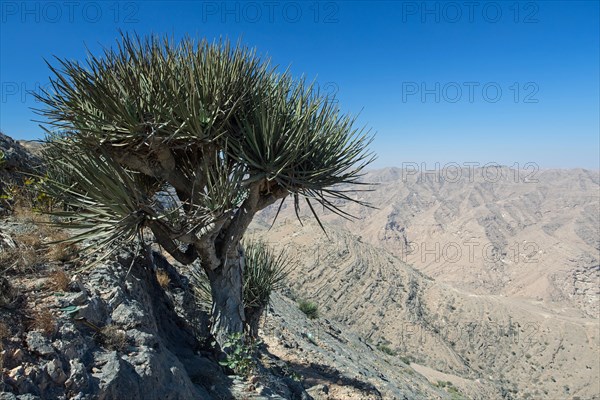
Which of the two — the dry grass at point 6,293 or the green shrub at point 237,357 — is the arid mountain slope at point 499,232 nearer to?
the green shrub at point 237,357

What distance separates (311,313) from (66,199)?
549 inches

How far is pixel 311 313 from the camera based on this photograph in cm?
1762

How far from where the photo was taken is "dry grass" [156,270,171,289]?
6826mm

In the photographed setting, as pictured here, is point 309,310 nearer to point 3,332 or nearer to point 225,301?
point 225,301

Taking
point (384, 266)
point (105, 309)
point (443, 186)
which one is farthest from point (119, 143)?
point (443, 186)

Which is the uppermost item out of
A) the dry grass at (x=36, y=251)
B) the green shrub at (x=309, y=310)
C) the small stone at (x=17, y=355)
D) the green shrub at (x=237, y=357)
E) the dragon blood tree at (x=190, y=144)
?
the dragon blood tree at (x=190, y=144)

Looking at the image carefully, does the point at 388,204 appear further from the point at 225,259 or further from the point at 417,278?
the point at 225,259

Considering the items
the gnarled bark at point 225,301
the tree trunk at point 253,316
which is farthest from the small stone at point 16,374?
the tree trunk at point 253,316

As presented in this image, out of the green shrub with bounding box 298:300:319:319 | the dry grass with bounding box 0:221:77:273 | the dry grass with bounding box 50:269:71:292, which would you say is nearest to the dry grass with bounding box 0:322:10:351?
the dry grass with bounding box 50:269:71:292

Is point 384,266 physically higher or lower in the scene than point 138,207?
lower

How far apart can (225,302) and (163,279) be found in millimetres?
1419

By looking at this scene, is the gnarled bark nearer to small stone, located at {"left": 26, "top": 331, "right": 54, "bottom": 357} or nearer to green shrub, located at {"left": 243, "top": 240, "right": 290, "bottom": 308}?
green shrub, located at {"left": 243, "top": 240, "right": 290, "bottom": 308}

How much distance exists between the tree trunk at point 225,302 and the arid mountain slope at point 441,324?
71.9 feet

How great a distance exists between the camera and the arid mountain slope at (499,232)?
291 feet
